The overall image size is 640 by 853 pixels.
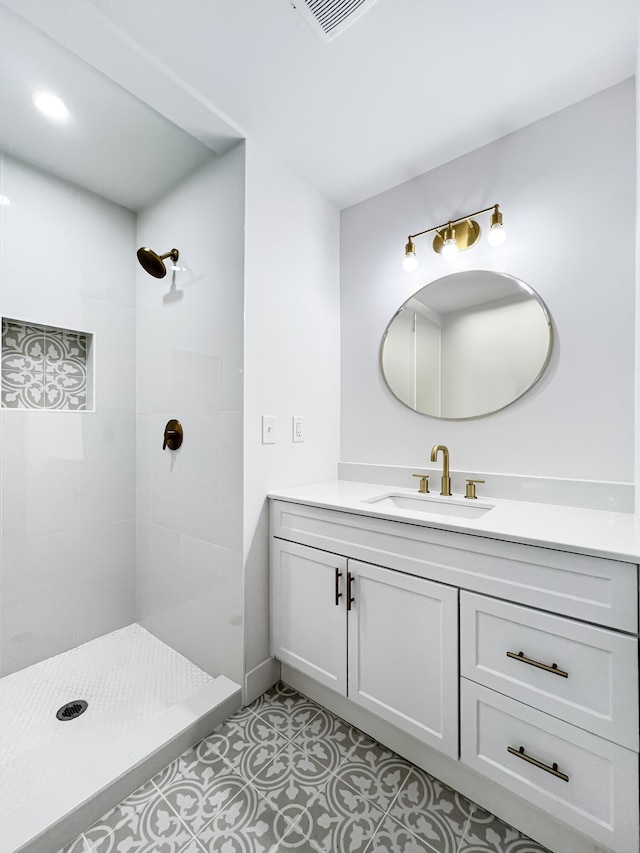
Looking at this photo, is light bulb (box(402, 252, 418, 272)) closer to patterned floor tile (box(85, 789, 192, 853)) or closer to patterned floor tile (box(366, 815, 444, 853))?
patterned floor tile (box(366, 815, 444, 853))

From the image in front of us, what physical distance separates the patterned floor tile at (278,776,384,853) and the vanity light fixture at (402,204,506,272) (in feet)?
6.79

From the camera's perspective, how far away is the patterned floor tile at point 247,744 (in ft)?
4.37

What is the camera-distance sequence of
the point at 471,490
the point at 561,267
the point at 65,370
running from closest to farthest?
1. the point at 561,267
2. the point at 471,490
3. the point at 65,370

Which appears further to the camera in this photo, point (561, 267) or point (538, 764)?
point (561, 267)

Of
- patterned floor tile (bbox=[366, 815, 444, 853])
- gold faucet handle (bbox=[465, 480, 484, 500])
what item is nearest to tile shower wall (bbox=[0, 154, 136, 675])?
patterned floor tile (bbox=[366, 815, 444, 853])

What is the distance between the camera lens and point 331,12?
115 cm

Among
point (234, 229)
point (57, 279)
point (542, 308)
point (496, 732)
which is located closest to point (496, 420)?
point (542, 308)

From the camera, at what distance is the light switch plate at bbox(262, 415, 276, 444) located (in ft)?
5.57

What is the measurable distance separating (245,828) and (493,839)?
0.72 m

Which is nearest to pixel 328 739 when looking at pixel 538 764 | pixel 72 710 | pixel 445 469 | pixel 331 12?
pixel 538 764

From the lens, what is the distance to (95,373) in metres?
2.02

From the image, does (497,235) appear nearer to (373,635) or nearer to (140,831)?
(373,635)

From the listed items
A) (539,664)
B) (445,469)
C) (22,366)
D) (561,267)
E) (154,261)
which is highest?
(154,261)

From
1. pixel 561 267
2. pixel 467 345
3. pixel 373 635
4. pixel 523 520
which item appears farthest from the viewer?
pixel 467 345
